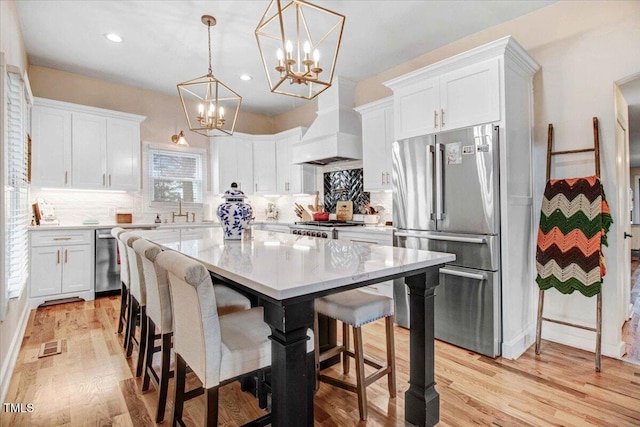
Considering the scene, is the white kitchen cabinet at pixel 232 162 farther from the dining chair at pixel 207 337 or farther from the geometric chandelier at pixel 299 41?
the dining chair at pixel 207 337

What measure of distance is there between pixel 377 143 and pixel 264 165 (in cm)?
248

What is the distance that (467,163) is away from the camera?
271cm

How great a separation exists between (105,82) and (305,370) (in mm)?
5297

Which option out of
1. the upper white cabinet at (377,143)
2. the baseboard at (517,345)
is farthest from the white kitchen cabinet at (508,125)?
the upper white cabinet at (377,143)

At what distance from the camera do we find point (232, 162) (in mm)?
5711

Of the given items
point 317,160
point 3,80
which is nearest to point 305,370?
point 3,80

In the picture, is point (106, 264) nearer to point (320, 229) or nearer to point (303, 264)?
point (320, 229)

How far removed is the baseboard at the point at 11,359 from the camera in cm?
205

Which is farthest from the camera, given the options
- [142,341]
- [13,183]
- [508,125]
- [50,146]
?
[50,146]

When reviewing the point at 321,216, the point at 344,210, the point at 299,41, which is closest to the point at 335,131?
the point at 344,210

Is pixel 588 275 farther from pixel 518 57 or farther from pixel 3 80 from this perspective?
pixel 3 80

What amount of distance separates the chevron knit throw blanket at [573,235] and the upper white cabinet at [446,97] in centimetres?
82

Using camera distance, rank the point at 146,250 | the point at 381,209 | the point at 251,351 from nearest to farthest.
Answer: the point at 251,351
the point at 146,250
the point at 381,209

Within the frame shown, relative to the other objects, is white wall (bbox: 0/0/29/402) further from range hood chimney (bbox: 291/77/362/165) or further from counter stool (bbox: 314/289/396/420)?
range hood chimney (bbox: 291/77/362/165)
